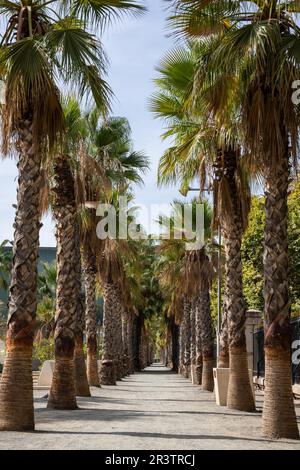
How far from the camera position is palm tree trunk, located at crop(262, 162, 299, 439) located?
1210cm

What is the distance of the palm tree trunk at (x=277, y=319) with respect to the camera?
12102 mm

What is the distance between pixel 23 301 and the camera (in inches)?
501

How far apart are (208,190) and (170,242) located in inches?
684

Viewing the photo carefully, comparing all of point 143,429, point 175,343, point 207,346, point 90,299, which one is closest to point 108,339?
point 207,346

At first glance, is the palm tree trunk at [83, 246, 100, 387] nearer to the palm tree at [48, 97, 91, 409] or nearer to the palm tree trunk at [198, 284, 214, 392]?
the palm tree trunk at [198, 284, 214, 392]

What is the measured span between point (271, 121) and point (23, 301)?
5.39 meters

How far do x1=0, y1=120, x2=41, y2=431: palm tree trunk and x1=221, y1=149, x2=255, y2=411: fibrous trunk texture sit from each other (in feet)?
21.7

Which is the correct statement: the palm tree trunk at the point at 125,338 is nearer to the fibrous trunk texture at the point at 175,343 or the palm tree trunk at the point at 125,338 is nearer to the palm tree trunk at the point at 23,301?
the fibrous trunk texture at the point at 175,343

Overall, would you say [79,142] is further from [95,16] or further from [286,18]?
[286,18]

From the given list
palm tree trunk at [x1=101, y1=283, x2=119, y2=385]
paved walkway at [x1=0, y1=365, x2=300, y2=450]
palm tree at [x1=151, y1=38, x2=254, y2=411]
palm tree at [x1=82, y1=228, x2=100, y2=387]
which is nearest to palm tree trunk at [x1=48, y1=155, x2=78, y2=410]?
paved walkway at [x1=0, y1=365, x2=300, y2=450]

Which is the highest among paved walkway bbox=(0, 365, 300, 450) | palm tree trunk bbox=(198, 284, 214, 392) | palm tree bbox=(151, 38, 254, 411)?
palm tree bbox=(151, 38, 254, 411)

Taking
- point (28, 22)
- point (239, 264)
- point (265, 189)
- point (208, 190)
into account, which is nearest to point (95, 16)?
point (28, 22)

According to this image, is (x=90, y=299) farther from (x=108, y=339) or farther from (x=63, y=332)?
(x=63, y=332)

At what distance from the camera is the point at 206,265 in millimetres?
33000
